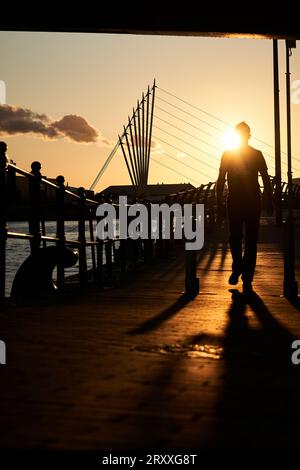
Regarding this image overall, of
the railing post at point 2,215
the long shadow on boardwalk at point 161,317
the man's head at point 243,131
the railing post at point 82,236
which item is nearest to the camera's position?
the long shadow on boardwalk at point 161,317

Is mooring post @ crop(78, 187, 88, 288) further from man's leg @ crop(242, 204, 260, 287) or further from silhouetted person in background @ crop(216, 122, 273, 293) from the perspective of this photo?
man's leg @ crop(242, 204, 260, 287)

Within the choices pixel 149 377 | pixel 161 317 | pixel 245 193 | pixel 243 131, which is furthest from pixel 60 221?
pixel 149 377

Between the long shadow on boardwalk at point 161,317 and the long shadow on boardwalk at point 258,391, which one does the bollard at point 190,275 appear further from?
the long shadow on boardwalk at point 258,391

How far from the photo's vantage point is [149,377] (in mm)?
4438

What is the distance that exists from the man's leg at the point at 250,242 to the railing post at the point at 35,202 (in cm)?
237

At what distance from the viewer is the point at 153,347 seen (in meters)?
5.56

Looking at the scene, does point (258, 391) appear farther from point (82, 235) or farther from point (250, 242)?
point (82, 235)

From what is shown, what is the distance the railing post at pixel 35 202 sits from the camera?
9.57 meters

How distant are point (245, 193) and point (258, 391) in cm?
590

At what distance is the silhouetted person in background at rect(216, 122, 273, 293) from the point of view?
32.4 ft

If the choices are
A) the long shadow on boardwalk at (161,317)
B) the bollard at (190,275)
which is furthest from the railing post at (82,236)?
the long shadow on boardwalk at (161,317)

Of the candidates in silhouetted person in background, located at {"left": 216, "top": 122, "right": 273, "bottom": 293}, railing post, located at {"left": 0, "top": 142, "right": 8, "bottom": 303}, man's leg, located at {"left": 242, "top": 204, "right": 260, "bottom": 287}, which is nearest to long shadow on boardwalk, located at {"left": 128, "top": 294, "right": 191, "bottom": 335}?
man's leg, located at {"left": 242, "top": 204, "right": 260, "bottom": 287}

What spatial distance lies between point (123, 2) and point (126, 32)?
0.50 metres
